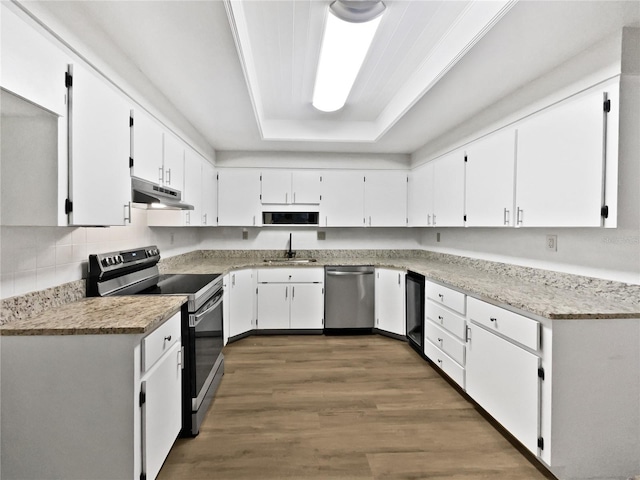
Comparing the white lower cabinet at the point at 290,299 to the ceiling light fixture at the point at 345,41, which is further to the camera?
the white lower cabinet at the point at 290,299

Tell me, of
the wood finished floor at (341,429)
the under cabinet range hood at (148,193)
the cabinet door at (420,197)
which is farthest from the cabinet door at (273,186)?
the wood finished floor at (341,429)

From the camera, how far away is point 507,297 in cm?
196

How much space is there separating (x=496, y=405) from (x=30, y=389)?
2554mm

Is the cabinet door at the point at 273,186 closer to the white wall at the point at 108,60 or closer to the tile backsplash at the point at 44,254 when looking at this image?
the white wall at the point at 108,60

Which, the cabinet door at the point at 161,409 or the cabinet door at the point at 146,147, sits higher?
the cabinet door at the point at 146,147

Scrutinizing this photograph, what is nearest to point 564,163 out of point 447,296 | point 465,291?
point 465,291

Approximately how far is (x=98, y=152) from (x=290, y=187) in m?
2.73

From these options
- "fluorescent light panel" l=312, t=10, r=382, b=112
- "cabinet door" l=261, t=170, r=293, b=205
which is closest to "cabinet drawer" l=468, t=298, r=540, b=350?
"fluorescent light panel" l=312, t=10, r=382, b=112

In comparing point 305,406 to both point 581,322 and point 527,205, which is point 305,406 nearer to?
point 581,322

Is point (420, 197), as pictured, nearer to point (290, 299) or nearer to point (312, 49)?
point (290, 299)

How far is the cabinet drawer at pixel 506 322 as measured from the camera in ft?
5.64

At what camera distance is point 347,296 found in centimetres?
387

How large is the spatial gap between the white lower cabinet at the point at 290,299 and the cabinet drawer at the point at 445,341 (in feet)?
4.48

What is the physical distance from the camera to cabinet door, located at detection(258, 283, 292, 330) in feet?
12.6
